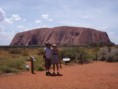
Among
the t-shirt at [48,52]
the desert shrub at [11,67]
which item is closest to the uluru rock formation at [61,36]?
the desert shrub at [11,67]

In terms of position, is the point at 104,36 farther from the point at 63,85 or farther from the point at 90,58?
the point at 63,85

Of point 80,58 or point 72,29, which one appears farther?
point 72,29

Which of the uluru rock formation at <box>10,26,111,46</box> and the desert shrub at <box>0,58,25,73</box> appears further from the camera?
the uluru rock formation at <box>10,26,111,46</box>

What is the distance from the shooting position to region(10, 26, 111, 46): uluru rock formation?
6062 inches

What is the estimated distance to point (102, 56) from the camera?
31.5 m

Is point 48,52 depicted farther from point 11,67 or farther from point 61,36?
point 61,36

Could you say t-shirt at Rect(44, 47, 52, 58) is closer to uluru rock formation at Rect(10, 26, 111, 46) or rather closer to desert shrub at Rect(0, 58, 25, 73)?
desert shrub at Rect(0, 58, 25, 73)

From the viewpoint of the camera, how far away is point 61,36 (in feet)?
533

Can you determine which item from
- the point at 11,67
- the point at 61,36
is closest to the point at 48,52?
the point at 11,67

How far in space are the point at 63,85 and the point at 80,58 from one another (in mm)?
15357

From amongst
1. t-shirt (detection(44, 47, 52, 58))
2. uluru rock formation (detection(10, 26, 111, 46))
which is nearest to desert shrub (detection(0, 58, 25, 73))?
t-shirt (detection(44, 47, 52, 58))

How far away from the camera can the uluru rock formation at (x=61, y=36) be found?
153962 mm

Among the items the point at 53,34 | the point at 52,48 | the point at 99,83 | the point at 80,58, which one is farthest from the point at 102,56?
the point at 53,34

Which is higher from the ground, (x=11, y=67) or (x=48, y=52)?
(x=48, y=52)
